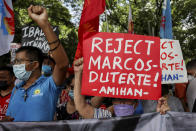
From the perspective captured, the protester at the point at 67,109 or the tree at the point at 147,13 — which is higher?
the tree at the point at 147,13

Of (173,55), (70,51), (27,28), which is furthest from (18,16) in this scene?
(173,55)

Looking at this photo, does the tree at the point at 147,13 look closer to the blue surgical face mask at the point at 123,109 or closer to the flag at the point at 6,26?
the flag at the point at 6,26

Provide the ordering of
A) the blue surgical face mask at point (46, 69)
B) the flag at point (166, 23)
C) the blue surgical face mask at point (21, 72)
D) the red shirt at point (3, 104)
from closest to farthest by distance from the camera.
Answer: the blue surgical face mask at point (21, 72), the red shirt at point (3, 104), the blue surgical face mask at point (46, 69), the flag at point (166, 23)

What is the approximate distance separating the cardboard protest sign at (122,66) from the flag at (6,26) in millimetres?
1772

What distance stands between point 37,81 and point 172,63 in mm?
2002

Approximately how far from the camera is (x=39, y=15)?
2.24 m

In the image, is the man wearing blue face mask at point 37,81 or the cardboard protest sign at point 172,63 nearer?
the man wearing blue face mask at point 37,81

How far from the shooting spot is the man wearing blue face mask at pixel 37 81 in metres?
2.22

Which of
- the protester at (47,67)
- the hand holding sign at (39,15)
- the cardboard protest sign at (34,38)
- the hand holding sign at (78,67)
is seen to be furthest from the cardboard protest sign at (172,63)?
the cardboard protest sign at (34,38)

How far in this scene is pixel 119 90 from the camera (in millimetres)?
2203

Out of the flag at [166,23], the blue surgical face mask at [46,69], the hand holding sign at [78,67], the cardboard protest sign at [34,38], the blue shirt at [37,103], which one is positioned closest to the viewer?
the blue shirt at [37,103]

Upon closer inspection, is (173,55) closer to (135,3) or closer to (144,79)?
(144,79)

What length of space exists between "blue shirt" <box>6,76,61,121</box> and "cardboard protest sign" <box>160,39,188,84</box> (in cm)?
182

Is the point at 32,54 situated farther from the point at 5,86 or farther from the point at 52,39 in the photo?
the point at 5,86
